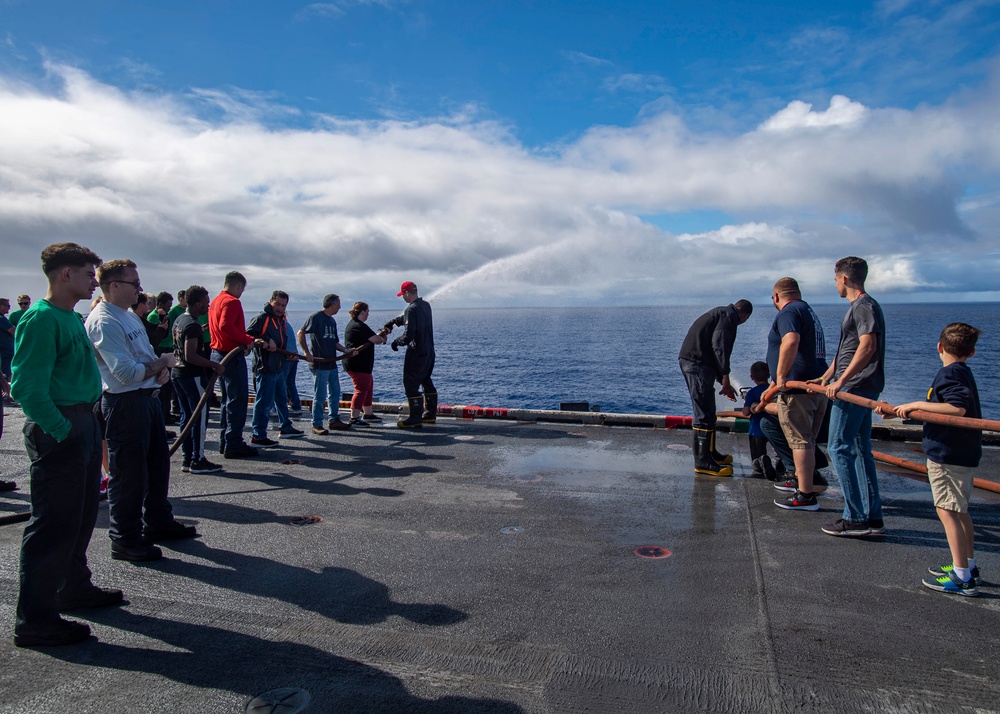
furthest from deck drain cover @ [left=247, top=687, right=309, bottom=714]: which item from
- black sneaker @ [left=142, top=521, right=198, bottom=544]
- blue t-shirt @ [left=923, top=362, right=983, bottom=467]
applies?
blue t-shirt @ [left=923, top=362, right=983, bottom=467]

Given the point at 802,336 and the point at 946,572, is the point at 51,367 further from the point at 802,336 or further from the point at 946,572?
the point at 802,336

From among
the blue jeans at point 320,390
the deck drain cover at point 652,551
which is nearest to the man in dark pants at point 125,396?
the deck drain cover at point 652,551

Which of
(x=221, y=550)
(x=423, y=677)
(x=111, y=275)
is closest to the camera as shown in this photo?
(x=423, y=677)

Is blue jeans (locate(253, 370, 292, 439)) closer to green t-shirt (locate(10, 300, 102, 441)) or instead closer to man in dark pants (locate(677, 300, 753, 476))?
green t-shirt (locate(10, 300, 102, 441))

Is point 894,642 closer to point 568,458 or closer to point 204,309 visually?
point 568,458

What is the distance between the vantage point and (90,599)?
3977 mm

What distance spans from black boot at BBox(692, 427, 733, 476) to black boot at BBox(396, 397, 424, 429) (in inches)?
191

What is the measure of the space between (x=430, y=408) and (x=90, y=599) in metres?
7.09

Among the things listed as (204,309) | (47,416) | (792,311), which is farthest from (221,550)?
(792,311)

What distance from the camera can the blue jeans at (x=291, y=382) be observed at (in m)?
11.0

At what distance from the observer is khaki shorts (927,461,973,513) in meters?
4.14

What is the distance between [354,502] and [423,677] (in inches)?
128

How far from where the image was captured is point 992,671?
3.26m

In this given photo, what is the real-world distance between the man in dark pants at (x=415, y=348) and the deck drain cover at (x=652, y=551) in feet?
19.4
